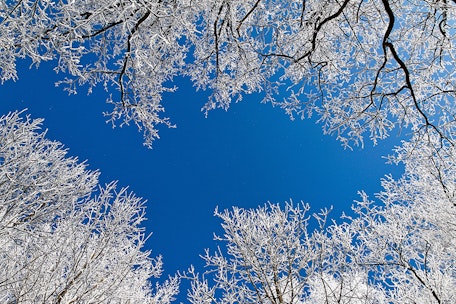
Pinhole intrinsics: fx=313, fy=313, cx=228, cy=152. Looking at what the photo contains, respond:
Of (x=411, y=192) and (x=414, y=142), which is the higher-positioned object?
(x=411, y=192)

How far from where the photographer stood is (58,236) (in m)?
6.54

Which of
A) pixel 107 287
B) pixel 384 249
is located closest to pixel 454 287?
pixel 384 249

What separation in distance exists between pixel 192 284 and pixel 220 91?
15.9 feet

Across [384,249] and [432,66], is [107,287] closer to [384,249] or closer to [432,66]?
[384,249]

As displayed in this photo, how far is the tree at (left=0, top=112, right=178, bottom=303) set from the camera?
5.66m

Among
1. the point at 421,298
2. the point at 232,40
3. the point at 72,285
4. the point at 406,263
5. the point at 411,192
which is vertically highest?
the point at 411,192

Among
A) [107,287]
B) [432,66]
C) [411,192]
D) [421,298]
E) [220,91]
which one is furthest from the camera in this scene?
[411,192]

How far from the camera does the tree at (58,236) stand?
566cm

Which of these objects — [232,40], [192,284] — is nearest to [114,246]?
[192,284]

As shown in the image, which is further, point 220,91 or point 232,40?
point 220,91

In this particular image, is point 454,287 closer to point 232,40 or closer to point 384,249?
point 384,249

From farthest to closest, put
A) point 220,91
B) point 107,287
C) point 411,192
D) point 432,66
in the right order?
1. point 411,192
2. point 107,287
3. point 220,91
4. point 432,66

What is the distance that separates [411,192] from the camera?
340 inches

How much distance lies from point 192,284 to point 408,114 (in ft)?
19.5
